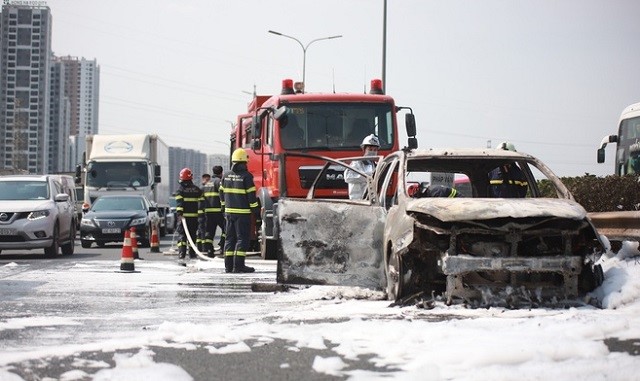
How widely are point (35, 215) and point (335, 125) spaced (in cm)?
705

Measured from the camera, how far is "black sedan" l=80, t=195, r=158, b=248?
2967 cm

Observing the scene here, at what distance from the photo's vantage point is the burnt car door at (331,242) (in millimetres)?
11211

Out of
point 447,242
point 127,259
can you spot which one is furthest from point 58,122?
point 447,242

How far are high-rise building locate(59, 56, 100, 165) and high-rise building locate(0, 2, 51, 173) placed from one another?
90.5 ft

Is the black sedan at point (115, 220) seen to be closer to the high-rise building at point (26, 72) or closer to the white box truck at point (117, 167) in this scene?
the white box truck at point (117, 167)

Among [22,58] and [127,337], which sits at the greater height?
[22,58]

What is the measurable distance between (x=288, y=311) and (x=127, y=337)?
2.24 metres

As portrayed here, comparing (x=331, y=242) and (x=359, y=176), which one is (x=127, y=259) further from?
(x=331, y=242)

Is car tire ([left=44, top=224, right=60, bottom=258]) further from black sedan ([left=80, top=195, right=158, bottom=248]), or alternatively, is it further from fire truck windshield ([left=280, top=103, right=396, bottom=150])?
fire truck windshield ([left=280, top=103, right=396, bottom=150])

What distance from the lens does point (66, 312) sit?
10.5 m

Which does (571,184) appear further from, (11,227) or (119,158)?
(119,158)

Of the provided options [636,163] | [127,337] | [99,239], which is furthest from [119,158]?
[127,337]

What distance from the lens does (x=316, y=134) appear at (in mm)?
19703

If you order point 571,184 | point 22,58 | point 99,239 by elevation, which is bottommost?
point 99,239
